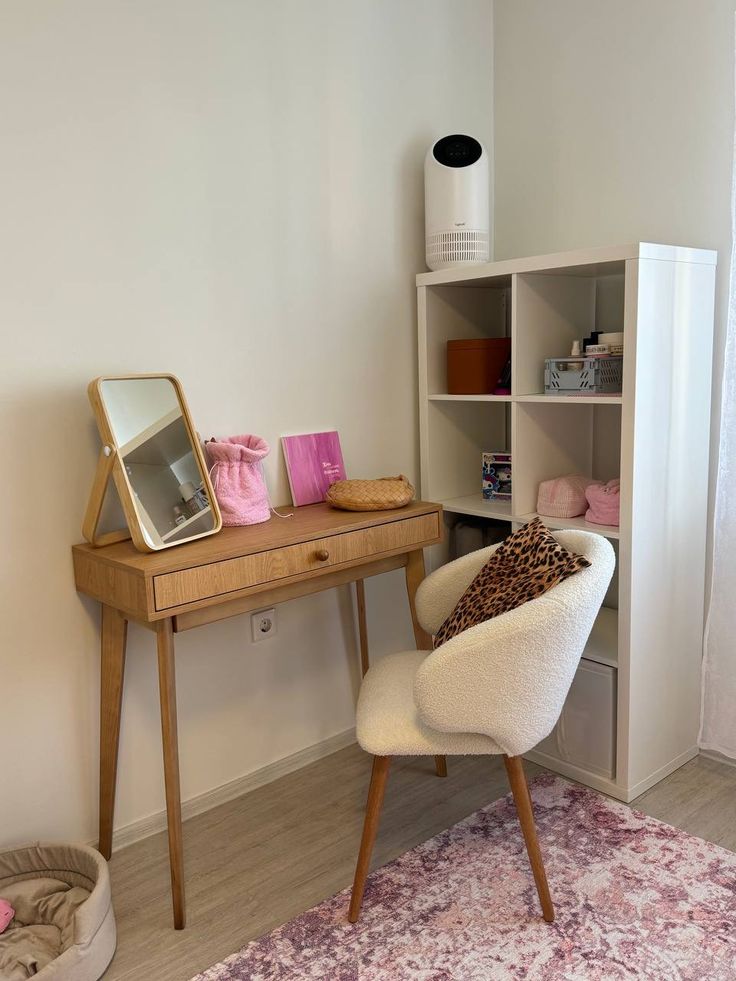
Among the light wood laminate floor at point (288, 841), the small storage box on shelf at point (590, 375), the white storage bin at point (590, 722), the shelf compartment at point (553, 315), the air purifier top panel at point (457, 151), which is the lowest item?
the light wood laminate floor at point (288, 841)

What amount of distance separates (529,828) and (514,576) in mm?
539

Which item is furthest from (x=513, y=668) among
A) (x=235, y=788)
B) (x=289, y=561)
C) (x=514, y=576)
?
(x=235, y=788)

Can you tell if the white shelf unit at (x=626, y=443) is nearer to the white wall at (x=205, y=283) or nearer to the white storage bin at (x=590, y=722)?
the white storage bin at (x=590, y=722)

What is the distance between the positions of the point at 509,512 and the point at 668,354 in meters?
0.65

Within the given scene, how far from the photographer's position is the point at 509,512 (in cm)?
254

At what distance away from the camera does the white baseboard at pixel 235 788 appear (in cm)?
219

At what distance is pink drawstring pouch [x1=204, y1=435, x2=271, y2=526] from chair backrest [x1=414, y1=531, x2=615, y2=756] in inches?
25.9

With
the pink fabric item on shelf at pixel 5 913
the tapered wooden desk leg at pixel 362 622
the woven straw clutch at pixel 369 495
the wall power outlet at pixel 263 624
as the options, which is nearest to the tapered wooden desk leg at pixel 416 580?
the woven straw clutch at pixel 369 495

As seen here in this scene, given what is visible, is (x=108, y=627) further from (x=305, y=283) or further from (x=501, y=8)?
(x=501, y=8)

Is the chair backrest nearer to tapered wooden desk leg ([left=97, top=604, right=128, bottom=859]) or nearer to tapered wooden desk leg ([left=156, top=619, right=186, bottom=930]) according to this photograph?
tapered wooden desk leg ([left=156, top=619, right=186, bottom=930])

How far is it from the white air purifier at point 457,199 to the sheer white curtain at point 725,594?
0.69 meters

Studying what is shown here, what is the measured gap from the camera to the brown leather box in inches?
101

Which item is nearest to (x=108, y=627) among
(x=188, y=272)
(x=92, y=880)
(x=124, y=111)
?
(x=92, y=880)

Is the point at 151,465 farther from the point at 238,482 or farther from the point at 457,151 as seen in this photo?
the point at 457,151
